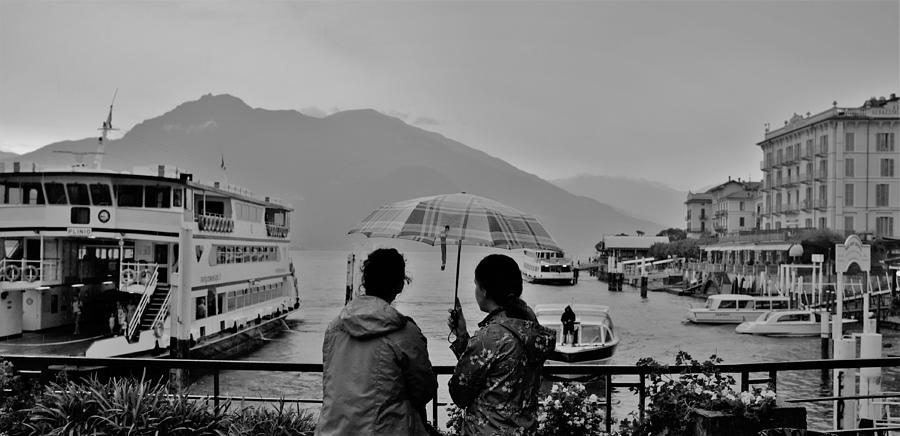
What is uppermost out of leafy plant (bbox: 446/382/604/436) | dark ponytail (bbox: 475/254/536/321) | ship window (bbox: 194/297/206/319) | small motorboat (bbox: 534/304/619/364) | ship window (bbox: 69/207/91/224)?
ship window (bbox: 69/207/91/224)

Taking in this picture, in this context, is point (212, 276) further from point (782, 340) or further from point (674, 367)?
point (782, 340)

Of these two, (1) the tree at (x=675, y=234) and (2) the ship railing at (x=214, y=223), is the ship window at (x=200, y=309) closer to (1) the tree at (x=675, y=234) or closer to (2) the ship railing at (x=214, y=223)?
(2) the ship railing at (x=214, y=223)

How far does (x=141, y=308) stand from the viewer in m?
25.9

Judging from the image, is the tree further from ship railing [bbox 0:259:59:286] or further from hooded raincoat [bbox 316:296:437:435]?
hooded raincoat [bbox 316:296:437:435]

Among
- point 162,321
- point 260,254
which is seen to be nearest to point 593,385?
point 162,321

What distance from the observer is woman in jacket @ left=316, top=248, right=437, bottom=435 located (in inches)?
155

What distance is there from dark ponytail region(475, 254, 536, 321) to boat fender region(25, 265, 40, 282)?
25.4 metres

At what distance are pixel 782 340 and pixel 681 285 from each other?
57438 millimetres

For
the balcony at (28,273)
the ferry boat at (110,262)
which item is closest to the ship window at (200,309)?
the ferry boat at (110,262)

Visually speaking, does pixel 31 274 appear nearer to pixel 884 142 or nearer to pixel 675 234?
pixel 884 142

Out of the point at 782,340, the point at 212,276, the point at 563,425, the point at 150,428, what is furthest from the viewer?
the point at 782,340

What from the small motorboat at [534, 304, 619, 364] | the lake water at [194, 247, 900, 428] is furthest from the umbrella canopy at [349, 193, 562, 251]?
the small motorboat at [534, 304, 619, 364]

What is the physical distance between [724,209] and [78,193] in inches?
4866

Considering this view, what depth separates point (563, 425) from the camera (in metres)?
5.11
